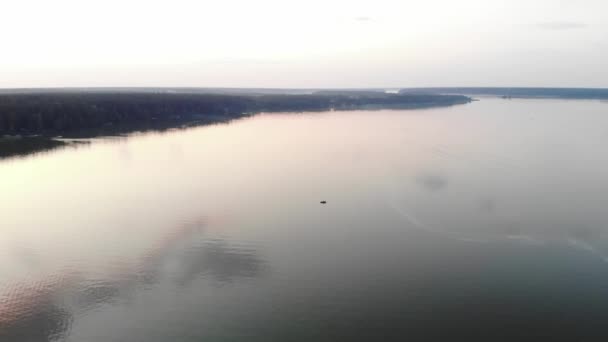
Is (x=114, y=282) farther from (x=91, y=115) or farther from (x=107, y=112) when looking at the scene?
(x=107, y=112)

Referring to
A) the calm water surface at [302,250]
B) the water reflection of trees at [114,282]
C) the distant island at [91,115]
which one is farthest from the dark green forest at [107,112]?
the water reflection of trees at [114,282]

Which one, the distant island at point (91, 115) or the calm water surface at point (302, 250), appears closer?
the calm water surface at point (302, 250)

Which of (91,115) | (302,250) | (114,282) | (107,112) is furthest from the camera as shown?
(107,112)

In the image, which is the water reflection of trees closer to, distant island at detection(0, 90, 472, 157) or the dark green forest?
distant island at detection(0, 90, 472, 157)

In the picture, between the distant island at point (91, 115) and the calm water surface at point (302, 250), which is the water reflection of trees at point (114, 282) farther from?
the distant island at point (91, 115)

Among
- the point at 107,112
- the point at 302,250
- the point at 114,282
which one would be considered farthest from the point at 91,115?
the point at 302,250

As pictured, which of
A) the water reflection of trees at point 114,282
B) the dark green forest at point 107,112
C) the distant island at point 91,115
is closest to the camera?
the water reflection of trees at point 114,282

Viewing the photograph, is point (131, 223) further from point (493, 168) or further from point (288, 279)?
point (493, 168)

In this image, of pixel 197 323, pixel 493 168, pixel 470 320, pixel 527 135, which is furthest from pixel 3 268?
pixel 527 135
